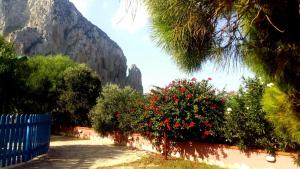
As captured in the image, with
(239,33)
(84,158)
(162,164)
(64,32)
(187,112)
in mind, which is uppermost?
(64,32)

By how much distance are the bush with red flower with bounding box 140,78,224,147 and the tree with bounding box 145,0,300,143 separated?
535 centimetres

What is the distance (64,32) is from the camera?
6347cm

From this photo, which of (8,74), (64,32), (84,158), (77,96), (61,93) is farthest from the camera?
(64,32)

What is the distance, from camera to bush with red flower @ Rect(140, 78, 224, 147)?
1064 centimetres

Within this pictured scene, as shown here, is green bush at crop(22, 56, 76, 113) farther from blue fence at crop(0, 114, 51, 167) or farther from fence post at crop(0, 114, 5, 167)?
fence post at crop(0, 114, 5, 167)

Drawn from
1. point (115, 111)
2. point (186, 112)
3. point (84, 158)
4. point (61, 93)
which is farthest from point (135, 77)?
point (186, 112)

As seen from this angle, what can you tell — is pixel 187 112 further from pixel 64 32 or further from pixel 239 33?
pixel 64 32

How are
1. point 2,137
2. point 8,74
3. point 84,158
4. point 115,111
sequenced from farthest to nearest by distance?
1. point 115,111
2. point 8,74
3. point 84,158
4. point 2,137

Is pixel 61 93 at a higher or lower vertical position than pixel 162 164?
higher

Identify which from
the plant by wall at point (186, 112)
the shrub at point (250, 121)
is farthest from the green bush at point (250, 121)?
the plant by wall at point (186, 112)

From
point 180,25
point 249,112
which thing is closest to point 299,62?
point 180,25

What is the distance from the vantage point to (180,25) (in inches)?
185

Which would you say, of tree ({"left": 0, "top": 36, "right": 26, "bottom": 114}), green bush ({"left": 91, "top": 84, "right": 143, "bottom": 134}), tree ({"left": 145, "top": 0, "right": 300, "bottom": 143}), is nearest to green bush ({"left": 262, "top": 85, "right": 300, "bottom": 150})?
tree ({"left": 145, "top": 0, "right": 300, "bottom": 143})

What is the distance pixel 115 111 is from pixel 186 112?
5103mm
